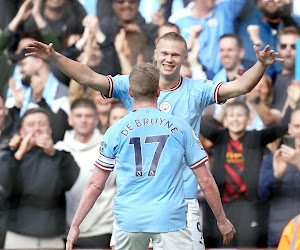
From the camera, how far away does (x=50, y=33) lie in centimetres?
851

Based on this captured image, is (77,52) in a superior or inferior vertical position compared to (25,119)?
superior

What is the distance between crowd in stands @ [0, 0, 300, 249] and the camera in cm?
822

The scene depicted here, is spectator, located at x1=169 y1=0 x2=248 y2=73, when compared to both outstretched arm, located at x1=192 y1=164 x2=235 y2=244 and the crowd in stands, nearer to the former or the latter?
the crowd in stands

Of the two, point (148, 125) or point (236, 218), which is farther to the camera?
point (236, 218)

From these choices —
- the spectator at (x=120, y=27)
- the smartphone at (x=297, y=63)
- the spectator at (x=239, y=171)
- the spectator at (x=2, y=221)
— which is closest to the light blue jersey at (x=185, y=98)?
the spectator at (x=239, y=171)

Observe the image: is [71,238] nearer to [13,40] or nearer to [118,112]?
[118,112]

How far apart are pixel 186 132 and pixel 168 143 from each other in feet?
0.49

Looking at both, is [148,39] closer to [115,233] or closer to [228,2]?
[228,2]

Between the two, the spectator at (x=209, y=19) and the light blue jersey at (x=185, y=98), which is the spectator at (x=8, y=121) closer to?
the spectator at (x=209, y=19)

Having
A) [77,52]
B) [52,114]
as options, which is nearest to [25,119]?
[52,114]

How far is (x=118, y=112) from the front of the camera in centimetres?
835

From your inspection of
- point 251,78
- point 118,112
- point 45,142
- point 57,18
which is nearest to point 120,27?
point 57,18

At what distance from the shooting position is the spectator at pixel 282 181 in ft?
27.0

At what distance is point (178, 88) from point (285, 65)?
3378 mm
